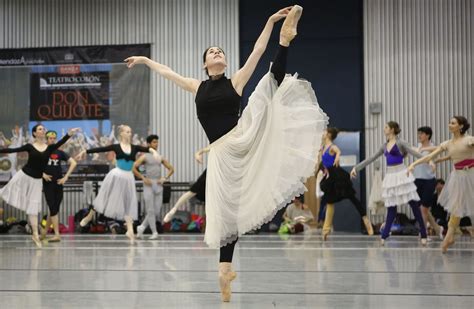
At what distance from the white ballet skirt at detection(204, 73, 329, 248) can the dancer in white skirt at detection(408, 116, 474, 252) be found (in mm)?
4002

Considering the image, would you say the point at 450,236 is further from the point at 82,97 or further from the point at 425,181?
the point at 82,97

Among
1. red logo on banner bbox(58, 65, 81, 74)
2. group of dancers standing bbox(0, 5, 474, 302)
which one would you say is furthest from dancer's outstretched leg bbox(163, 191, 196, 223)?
red logo on banner bbox(58, 65, 81, 74)

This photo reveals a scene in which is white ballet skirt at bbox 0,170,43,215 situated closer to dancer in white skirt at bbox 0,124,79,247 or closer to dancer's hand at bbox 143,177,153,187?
dancer in white skirt at bbox 0,124,79,247

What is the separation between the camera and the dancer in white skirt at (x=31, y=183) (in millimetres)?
9922

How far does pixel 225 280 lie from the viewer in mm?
4410

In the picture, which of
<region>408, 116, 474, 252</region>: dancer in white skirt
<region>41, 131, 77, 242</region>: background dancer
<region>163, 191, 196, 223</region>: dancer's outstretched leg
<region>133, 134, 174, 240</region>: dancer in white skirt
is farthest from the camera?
<region>133, 134, 174, 240</region>: dancer in white skirt

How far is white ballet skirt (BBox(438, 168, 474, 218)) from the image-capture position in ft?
26.9

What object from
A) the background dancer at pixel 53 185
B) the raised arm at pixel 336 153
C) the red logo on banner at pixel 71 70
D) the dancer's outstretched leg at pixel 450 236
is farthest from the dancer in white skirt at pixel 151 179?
the dancer's outstretched leg at pixel 450 236

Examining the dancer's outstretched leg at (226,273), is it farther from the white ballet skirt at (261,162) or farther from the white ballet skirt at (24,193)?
the white ballet skirt at (24,193)

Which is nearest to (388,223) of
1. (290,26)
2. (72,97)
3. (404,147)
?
(404,147)

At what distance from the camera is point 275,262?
23.0 ft

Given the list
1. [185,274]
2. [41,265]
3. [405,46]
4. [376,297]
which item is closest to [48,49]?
[405,46]

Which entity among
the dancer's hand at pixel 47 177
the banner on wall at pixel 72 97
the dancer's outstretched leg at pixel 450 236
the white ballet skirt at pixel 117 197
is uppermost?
the banner on wall at pixel 72 97

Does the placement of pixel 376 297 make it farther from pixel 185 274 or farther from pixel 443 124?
pixel 443 124
